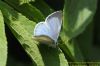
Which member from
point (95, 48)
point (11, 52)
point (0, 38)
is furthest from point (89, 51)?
point (0, 38)

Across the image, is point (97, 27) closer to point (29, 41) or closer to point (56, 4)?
point (56, 4)

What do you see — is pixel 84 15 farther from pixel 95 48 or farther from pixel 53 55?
pixel 95 48

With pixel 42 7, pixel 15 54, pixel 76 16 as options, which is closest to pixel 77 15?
pixel 76 16

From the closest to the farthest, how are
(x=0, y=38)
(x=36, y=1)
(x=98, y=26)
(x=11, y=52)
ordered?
(x=0, y=38) < (x=36, y=1) < (x=11, y=52) < (x=98, y=26)

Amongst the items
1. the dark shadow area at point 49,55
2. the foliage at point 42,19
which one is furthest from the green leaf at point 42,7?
the dark shadow area at point 49,55

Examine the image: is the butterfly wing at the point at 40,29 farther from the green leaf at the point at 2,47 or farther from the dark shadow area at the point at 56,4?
the dark shadow area at the point at 56,4
